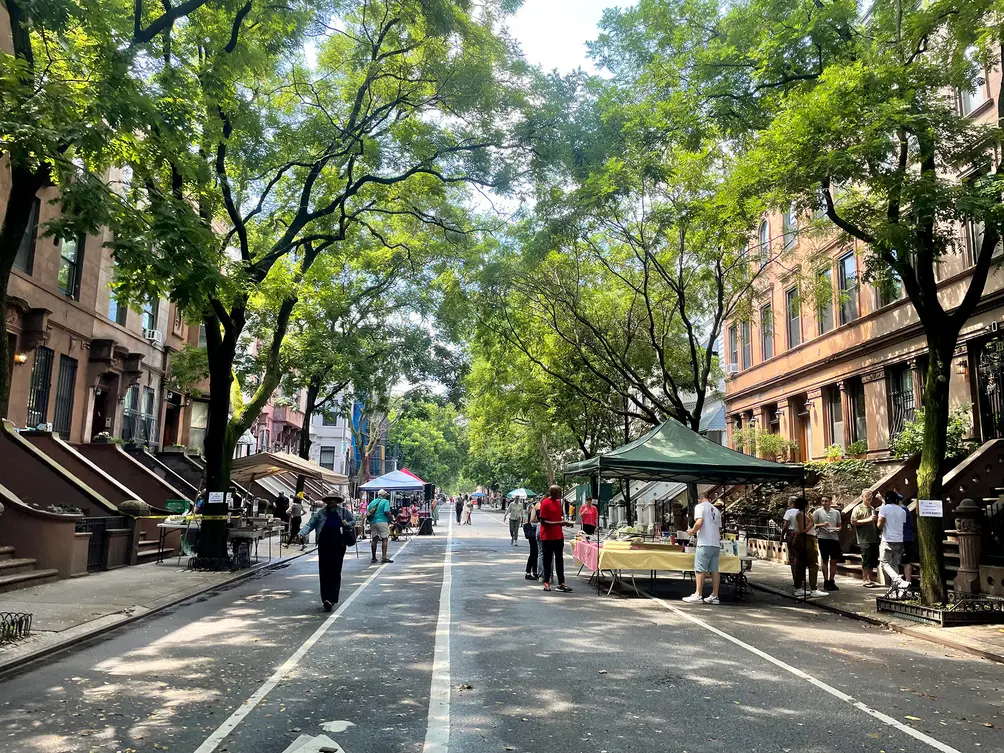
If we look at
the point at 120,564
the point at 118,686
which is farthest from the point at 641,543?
the point at 120,564

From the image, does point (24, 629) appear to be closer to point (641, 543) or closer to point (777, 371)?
point (641, 543)

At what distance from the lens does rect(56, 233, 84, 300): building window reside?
63.4 feet

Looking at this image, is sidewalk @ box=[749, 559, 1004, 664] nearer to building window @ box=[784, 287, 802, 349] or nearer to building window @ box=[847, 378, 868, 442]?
building window @ box=[847, 378, 868, 442]

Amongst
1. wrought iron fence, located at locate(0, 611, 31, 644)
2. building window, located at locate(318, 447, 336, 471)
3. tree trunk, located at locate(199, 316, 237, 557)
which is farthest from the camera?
building window, located at locate(318, 447, 336, 471)

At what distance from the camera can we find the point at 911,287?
37.6 feet

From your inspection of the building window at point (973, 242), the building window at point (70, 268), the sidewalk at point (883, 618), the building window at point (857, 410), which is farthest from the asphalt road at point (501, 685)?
the building window at point (70, 268)

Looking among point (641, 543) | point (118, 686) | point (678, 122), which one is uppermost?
point (678, 122)

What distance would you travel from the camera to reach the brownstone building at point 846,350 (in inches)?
646

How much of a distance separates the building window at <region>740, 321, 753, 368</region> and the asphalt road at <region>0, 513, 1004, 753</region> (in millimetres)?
20124

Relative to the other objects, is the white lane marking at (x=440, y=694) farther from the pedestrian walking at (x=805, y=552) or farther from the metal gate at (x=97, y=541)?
the metal gate at (x=97, y=541)

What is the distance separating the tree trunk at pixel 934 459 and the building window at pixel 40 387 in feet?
60.7

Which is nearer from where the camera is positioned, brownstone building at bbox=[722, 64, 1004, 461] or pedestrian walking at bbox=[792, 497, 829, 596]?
pedestrian walking at bbox=[792, 497, 829, 596]

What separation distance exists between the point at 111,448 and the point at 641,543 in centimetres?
1463

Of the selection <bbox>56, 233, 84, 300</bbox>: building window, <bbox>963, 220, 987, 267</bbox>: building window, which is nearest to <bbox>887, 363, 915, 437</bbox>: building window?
<bbox>963, 220, 987, 267</bbox>: building window
